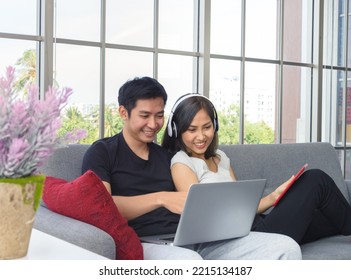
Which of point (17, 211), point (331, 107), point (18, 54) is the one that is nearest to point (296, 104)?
point (331, 107)

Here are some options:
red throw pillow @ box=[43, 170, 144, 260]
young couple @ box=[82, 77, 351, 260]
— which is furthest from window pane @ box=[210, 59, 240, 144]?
red throw pillow @ box=[43, 170, 144, 260]

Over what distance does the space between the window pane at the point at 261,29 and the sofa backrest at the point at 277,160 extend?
175 centimetres

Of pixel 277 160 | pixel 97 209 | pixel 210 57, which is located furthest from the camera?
pixel 210 57

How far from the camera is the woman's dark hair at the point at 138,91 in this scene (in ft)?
7.71

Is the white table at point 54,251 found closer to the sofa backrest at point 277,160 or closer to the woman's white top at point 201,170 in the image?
the woman's white top at point 201,170

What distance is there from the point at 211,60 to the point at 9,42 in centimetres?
168

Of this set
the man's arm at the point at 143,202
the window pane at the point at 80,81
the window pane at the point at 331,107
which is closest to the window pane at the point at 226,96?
the window pane at the point at 80,81

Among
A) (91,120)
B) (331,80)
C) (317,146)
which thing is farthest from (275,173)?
(331,80)

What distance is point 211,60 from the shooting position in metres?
4.48

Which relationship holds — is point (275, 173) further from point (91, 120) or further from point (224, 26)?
point (224, 26)

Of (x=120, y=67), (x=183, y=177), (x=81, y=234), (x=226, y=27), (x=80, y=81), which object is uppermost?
(x=226, y=27)

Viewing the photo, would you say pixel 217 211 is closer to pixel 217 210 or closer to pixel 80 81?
pixel 217 210

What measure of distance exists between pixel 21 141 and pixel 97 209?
3.28ft

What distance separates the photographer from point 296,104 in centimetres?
538
